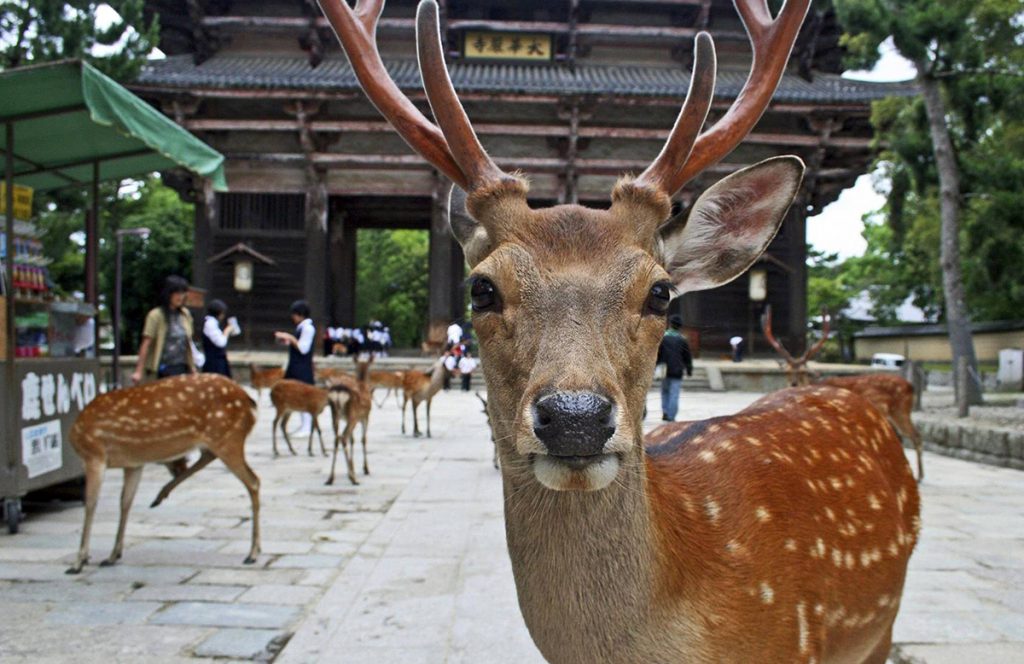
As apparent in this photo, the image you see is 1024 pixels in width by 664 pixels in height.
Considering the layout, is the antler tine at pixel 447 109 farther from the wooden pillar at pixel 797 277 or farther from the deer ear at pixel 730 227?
the wooden pillar at pixel 797 277

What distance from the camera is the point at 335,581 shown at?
3.81 meters

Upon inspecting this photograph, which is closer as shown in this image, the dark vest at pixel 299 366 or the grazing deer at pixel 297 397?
the grazing deer at pixel 297 397

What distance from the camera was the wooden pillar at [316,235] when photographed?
18078 mm

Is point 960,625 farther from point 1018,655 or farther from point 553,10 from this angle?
point 553,10

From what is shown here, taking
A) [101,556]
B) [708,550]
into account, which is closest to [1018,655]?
[708,550]

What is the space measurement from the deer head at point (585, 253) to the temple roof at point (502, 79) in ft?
51.3

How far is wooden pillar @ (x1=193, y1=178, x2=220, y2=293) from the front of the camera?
17844 millimetres

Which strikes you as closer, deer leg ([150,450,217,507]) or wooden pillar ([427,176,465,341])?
deer leg ([150,450,217,507])

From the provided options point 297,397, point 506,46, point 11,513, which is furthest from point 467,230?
point 506,46

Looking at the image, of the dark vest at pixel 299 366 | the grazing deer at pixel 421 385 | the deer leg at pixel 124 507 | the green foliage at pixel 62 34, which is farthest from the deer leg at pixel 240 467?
the green foliage at pixel 62 34

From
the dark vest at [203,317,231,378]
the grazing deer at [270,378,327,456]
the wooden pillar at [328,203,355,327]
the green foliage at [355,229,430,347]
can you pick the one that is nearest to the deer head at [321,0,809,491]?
the dark vest at [203,317,231,378]

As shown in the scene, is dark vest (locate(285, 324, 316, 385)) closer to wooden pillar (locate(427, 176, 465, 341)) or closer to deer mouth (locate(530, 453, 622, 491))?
deer mouth (locate(530, 453, 622, 491))

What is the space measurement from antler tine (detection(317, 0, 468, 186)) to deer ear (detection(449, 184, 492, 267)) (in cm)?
8

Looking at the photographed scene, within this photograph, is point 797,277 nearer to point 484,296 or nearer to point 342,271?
point 342,271
